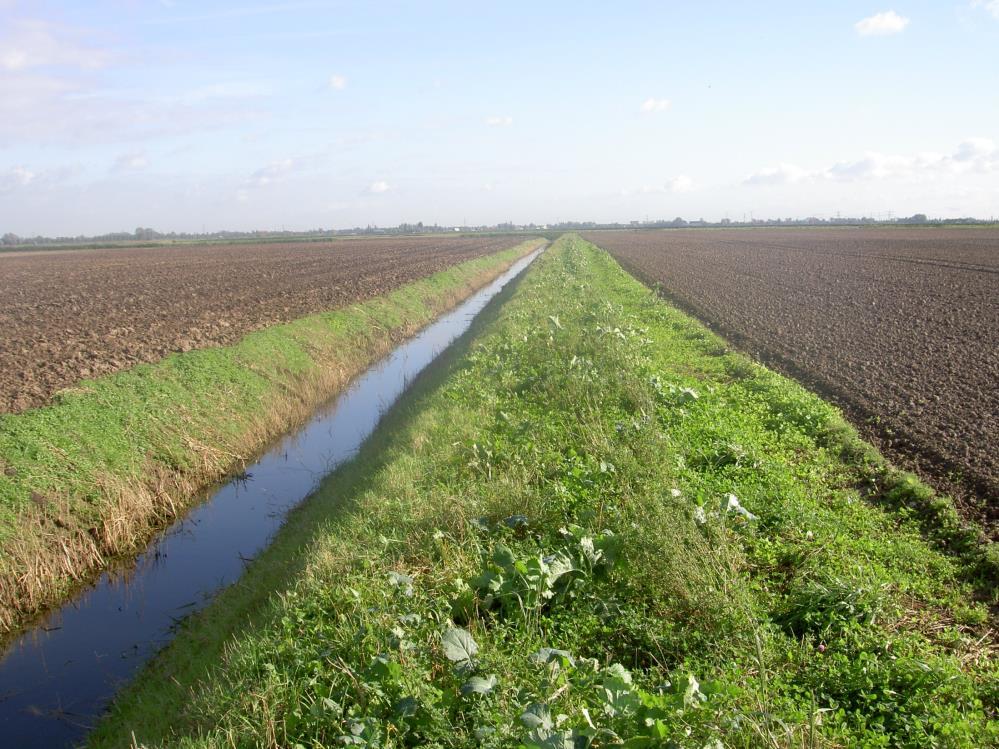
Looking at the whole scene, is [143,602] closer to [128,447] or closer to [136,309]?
[128,447]

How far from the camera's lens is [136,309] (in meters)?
21.9

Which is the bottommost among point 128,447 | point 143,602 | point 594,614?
point 143,602

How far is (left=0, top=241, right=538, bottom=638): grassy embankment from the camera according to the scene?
7602 millimetres

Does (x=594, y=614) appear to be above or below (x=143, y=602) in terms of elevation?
above

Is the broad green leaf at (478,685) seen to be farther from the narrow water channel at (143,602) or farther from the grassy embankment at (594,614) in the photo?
the narrow water channel at (143,602)

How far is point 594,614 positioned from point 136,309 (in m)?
21.4

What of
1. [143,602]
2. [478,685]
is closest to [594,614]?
[478,685]

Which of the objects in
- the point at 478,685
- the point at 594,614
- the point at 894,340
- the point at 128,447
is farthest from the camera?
the point at 894,340

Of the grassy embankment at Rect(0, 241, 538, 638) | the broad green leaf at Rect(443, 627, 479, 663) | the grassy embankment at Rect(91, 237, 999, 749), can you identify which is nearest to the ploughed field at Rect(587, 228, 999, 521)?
the grassy embankment at Rect(91, 237, 999, 749)

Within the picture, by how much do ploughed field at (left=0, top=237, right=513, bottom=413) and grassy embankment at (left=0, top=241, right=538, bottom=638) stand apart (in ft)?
3.37

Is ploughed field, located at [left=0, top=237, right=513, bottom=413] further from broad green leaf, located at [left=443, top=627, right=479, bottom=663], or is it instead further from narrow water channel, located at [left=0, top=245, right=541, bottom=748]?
broad green leaf, located at [left=443, top=627, right=479, bottom=663]

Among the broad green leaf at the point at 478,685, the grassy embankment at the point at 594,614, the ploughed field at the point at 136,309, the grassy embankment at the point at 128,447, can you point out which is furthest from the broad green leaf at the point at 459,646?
the ploughed field at the point at 136,309

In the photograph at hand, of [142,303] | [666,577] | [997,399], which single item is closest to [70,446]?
[666,577]

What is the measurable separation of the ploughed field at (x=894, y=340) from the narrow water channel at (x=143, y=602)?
8.63 meters
